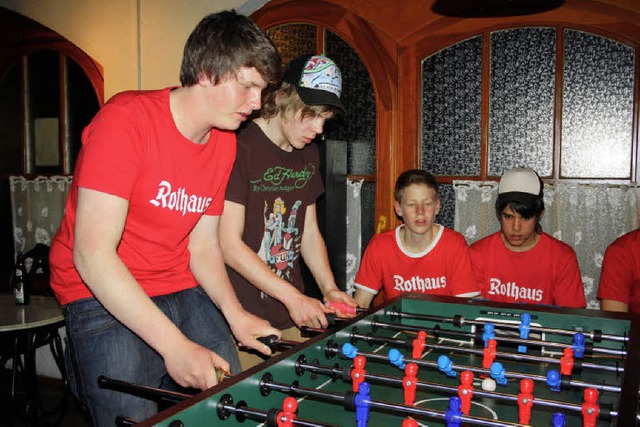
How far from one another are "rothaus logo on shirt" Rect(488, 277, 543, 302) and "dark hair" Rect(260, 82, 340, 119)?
1.32m

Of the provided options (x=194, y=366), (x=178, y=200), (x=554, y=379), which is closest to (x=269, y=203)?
(x=178, y=200)

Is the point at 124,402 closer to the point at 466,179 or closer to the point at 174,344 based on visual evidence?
the point at 174,344

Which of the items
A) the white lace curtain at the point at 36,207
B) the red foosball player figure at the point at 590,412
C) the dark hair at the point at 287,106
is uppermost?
the dark hair at the point at 287,106

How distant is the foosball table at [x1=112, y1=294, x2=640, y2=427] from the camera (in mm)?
1095

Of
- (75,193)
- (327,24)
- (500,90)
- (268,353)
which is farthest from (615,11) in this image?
(75,193)

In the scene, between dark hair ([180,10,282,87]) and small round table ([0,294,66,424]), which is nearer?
dark hair ([180,10,282,87])

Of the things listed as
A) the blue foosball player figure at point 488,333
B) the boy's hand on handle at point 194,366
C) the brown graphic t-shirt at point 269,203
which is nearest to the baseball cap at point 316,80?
the brown graphic t-shirt at point 269,203

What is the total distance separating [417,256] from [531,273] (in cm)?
57

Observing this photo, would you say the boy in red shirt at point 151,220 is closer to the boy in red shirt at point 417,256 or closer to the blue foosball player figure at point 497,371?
the blue foosball player figure at point 497,371

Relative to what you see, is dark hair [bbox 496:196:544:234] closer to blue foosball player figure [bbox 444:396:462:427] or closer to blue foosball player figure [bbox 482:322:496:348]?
blue foosball player figure [bbox 482:322:496:348]

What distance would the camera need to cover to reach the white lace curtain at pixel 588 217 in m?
2.99

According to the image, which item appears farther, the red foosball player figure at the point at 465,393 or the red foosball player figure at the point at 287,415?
the red foosball player figure at the point at 465,393

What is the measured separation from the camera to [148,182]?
1472 mm

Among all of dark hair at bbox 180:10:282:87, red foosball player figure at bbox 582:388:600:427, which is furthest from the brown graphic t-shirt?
red foosball player figure at bbox 582:388:600:427
